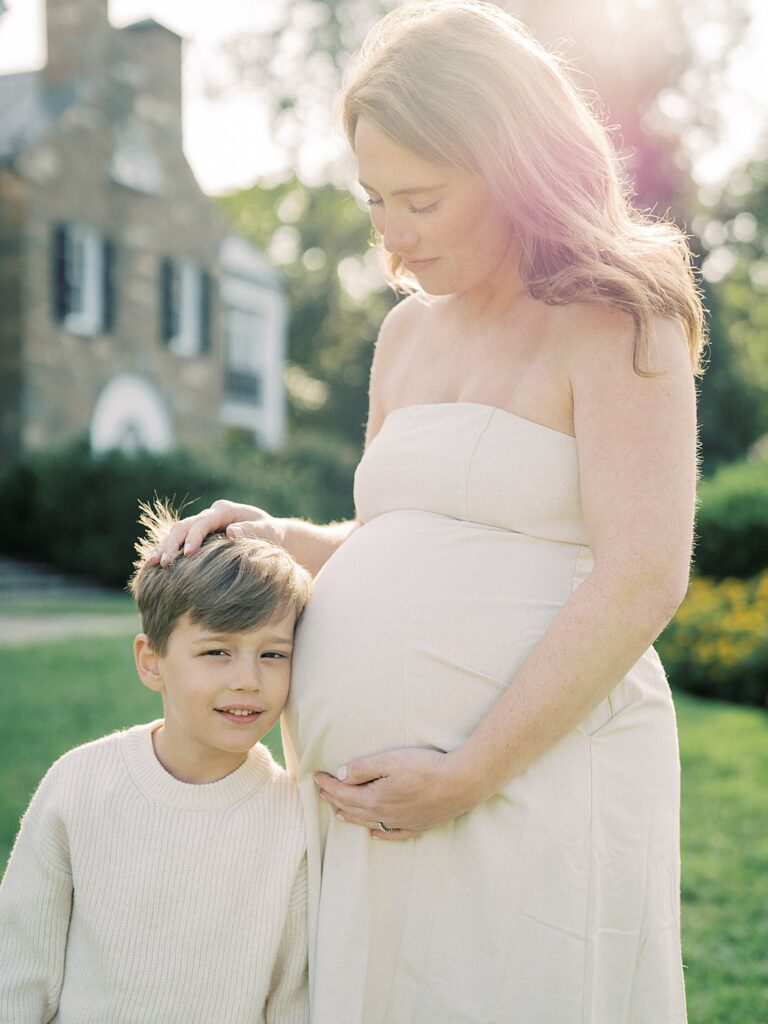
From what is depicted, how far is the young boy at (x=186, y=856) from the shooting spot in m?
2.07

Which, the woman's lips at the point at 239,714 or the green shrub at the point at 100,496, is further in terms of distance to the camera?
the green shrub at the point at 100,496

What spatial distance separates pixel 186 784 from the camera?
2.14m

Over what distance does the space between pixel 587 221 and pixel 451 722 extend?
889 mm

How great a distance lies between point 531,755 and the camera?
73.6 inches

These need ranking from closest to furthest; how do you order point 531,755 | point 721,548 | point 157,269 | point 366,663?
point 531,755, point 366,663, point 721,548, point 157,269

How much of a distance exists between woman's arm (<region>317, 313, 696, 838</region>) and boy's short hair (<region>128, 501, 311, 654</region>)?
368 mm

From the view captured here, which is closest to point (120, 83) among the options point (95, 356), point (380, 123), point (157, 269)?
point (157, 269)

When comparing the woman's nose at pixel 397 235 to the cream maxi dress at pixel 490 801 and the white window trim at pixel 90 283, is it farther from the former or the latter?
the white window trim at pixel 90 283

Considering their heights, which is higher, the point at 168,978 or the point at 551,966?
the point at 551,966

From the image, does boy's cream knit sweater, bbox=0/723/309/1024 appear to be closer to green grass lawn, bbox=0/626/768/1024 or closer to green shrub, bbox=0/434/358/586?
green grass lawn, bbox=0/626/768/1024

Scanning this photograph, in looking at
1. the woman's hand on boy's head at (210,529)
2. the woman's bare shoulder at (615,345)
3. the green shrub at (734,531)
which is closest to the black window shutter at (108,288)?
the green shrub at (734,531)

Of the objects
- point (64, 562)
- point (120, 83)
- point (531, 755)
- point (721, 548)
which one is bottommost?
point (64, 562)

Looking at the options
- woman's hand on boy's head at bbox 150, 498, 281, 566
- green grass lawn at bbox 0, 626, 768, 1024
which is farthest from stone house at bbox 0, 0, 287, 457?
woman's hand on boy's head at bbox 150, 498, 281, 566

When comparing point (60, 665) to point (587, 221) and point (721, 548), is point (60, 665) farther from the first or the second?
point (587, 221)
